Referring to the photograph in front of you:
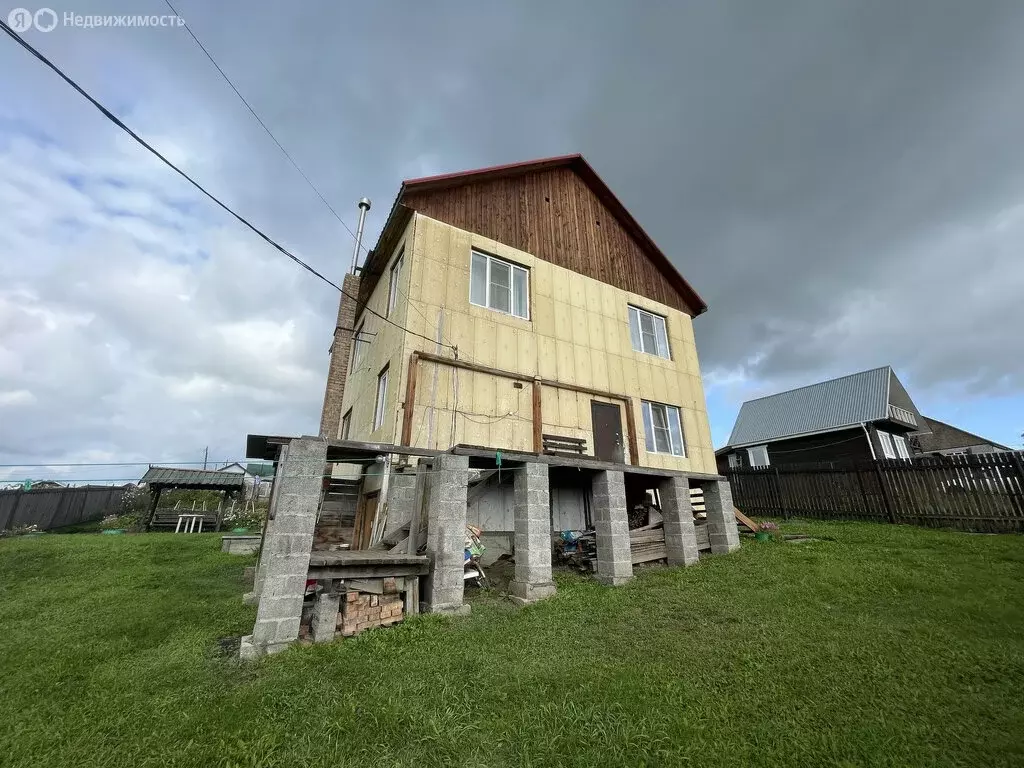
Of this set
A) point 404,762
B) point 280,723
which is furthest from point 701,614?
point 280,723

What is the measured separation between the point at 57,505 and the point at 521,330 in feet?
82.5

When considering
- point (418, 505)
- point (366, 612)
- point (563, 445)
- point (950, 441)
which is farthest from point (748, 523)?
point (950, 441)

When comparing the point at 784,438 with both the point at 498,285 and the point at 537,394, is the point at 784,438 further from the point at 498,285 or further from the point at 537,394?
the point at 498,285

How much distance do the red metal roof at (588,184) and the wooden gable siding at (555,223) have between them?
0.58 feet

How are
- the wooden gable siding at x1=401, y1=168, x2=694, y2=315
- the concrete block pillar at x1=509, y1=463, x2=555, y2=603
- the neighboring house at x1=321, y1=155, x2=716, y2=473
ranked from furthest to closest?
the wooden gable siding at x1=401, y1=168, x2=694, y2=315 → the neighboring house at x1=321, y1=155, x2=716, y2=473 → the concrete block pillar at x1=509, y1=463, x2=555, y2=603

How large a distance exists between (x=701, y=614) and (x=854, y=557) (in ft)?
17.8

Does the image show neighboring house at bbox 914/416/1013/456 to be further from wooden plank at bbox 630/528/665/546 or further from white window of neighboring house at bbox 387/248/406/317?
white window of neighboring house at bbox 387/248/406/317

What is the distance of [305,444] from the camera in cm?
592

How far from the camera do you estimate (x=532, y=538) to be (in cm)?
742

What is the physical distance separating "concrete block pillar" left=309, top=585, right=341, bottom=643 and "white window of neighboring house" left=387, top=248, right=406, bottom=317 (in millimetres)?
8439

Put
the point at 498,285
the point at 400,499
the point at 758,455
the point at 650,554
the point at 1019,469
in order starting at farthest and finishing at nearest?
the point at 758,455 < the point at 498,285 < the point at 1019,469 < the point at 650,554 < the point at 400,499

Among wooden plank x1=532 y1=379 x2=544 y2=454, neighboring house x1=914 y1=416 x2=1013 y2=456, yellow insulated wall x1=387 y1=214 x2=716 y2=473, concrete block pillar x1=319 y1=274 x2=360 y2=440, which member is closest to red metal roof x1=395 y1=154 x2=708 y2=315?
yellow insulated wall x1=387 y1=214 x2=716 y2=473

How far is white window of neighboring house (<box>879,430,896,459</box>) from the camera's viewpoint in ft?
74.2

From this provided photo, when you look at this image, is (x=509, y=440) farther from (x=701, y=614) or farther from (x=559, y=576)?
(x=701, y=614)
